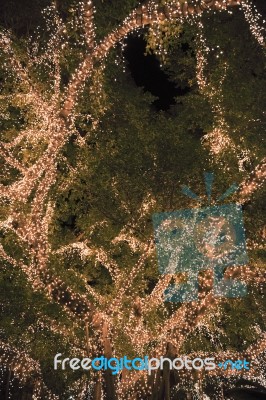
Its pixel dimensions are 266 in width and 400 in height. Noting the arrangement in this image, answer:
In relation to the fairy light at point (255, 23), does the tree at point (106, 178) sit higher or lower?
lower

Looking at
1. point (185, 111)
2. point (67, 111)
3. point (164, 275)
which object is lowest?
point (164, 275)

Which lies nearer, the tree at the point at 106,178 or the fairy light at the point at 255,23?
the tree at the point at 106,178

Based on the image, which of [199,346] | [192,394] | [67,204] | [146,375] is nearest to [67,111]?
[67,204]

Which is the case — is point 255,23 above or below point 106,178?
above

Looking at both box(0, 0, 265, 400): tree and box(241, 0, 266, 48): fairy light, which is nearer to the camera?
box(0, 0, 265, 400): tree

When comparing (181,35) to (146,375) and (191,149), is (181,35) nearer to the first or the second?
(191,149)

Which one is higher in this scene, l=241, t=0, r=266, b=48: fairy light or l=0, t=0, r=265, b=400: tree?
l=241, t=0, r=266, b=48: fairy light

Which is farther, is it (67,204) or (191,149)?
(67,204)

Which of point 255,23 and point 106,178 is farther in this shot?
point 106,178
